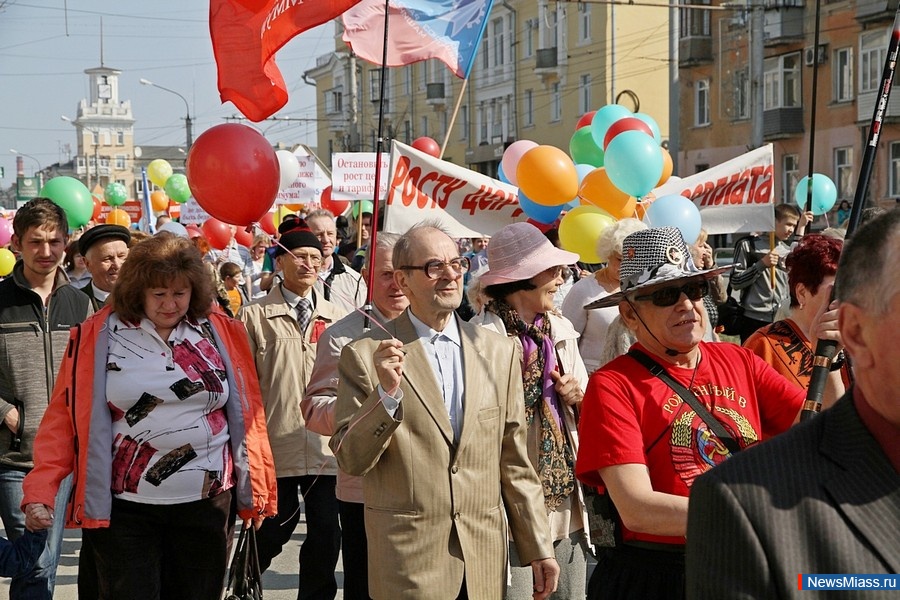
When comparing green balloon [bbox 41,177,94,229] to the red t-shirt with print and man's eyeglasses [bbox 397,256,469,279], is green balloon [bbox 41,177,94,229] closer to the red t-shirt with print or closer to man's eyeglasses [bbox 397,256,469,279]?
man's eyeglasses [bbox 397,256,469,279]

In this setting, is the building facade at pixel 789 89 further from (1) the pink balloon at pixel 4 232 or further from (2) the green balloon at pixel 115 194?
(1) the pink balloon at pixel 4 232

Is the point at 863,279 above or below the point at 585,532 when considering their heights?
above

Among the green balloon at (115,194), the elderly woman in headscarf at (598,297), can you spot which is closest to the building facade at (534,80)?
the green balloon at (115,194)

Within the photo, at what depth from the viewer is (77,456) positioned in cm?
430

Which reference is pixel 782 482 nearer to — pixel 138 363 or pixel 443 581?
pixel 443 581

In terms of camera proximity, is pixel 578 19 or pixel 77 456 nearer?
pixel 77 456

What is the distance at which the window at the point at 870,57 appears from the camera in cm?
3312

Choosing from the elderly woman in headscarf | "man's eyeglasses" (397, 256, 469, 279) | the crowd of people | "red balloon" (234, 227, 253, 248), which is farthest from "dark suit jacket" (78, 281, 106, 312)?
"red balloon" (234, 227, 253, 248)

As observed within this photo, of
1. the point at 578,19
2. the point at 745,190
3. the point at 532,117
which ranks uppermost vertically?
the point at 578,19

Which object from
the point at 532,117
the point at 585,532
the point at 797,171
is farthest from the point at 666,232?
the point at 532,117

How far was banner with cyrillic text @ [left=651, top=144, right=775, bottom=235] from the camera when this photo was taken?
980 cm

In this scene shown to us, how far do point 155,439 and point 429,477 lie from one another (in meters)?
1.20

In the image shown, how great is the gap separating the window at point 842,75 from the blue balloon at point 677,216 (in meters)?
29.1

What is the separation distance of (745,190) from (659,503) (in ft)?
23.9
